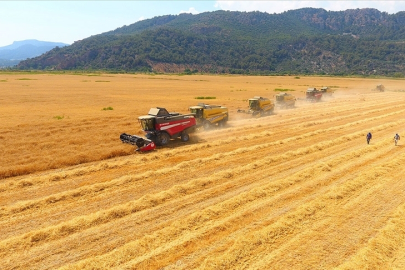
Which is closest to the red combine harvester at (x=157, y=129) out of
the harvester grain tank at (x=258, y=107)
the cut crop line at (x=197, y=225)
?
the cut crop line at (x=197, y=225)

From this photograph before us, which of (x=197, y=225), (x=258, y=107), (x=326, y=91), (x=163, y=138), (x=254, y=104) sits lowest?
(x=197, y=225)

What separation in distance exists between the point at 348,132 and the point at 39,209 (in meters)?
20.3

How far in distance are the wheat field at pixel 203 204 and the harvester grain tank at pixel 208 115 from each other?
3710 millimetres

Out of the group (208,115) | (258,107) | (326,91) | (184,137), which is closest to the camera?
(184,137)

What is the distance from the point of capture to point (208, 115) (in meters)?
23.1

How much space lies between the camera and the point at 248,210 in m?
9.53

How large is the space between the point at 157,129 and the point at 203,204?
8699mm

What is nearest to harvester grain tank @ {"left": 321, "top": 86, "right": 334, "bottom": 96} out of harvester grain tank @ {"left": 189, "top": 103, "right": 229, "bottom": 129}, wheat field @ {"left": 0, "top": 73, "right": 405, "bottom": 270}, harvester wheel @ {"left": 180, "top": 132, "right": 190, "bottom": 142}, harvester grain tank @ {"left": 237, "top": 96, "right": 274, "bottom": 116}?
harvester grain tank @ {"left": 237, "top": 96, "right": 274, "bottom": 116}

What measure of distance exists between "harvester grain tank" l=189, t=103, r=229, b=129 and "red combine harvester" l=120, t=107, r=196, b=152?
3698mm

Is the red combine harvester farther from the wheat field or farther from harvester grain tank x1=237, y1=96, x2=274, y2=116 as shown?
harvester grain tank x1=237, y1=96, x2=274, y2=116

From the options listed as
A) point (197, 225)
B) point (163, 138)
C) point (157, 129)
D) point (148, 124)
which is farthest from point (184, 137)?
point (197, 225)

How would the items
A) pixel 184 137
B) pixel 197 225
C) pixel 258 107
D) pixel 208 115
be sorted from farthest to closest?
pixel 258 107 < pixel 208 115 < pixel 184 137 < pixel 197 225

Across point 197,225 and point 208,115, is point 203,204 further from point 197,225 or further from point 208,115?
point 208,115

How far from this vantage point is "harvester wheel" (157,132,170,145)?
17.8 metres
